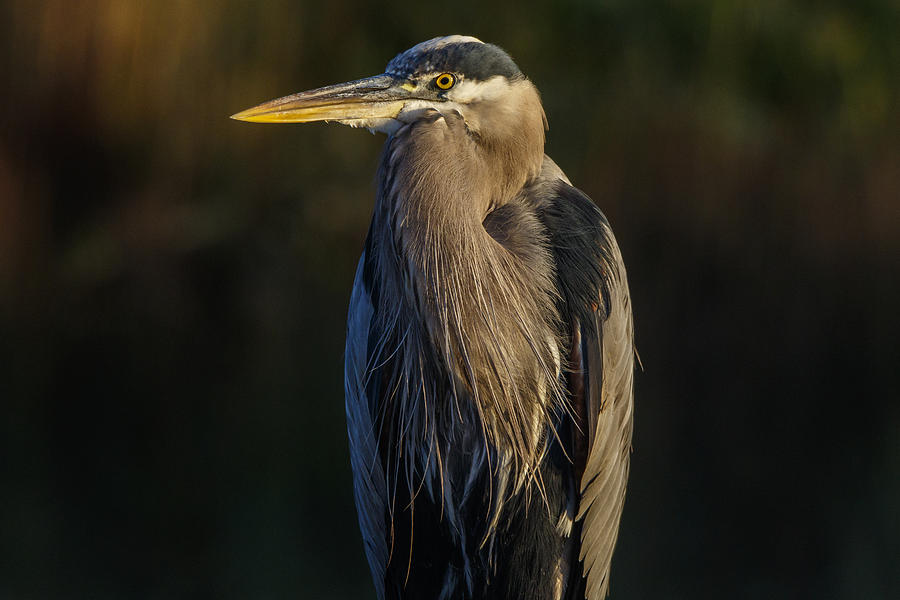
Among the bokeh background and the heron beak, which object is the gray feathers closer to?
the heron beak

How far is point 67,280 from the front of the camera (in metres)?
3.31

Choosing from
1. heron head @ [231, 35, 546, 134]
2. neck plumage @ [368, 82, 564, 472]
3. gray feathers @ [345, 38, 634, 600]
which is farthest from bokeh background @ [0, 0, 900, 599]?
heron head @ [231, 35, 546, 134]

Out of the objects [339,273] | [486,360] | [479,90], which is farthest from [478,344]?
[339,273]

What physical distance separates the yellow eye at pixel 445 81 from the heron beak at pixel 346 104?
4cm

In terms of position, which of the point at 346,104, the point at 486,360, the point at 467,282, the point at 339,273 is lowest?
the point at 339,273

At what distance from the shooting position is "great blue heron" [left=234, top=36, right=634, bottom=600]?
50.0 inches

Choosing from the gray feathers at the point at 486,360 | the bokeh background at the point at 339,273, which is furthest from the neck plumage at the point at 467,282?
the bokeh background at the point at 339,273

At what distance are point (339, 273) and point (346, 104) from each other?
232cm

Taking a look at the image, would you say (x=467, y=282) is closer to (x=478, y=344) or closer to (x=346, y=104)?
(x=478, y=344)

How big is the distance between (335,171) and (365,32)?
0.52 metres

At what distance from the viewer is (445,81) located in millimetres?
1286

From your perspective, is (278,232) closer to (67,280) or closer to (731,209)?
(67,280)

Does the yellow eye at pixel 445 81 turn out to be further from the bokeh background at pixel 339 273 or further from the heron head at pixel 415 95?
the bokeh background at pixel 339 273

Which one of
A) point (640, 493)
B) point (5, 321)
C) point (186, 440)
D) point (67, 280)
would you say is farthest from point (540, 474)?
point (5, 321)
